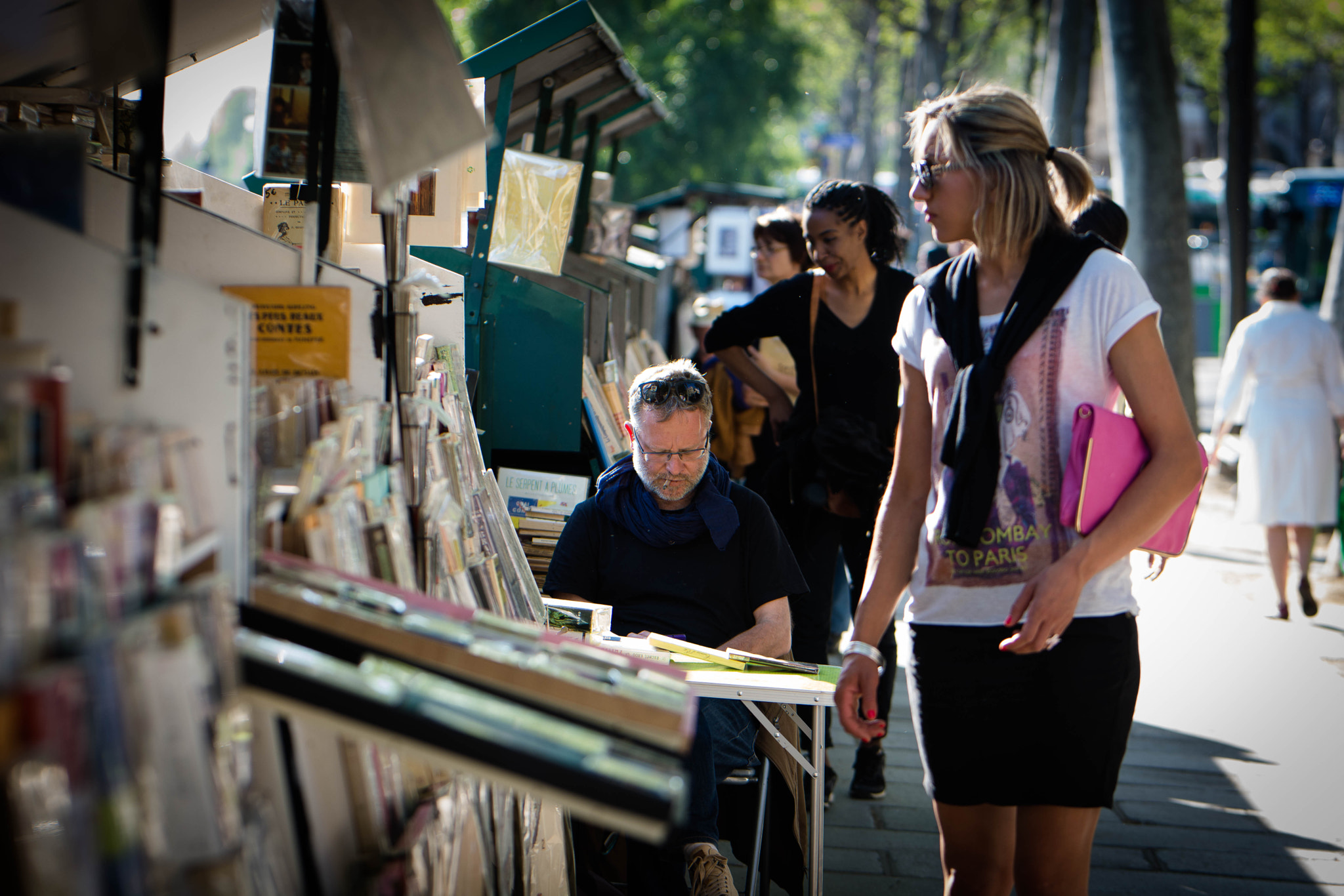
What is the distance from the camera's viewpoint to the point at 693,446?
298 centimetres

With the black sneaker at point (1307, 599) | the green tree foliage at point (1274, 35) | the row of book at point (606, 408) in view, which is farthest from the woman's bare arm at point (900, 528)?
the green tree foliage at point (1274, 35)

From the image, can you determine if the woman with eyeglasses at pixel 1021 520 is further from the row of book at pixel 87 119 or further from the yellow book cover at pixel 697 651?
the row of book at pixel 87 119

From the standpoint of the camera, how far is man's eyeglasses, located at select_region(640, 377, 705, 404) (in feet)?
9.75

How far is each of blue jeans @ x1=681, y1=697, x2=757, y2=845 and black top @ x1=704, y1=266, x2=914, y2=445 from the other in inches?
51.4

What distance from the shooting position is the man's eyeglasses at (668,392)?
297 cm

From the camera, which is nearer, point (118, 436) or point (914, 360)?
point (118, 436)

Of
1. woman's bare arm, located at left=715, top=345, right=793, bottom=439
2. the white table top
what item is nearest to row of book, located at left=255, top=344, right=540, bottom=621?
the white table top

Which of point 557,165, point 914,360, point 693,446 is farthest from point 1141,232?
point 914,360

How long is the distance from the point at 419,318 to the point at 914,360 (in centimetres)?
134

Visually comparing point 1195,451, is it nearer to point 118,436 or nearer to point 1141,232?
point 118,436

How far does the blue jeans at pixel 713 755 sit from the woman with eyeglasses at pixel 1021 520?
664 mm

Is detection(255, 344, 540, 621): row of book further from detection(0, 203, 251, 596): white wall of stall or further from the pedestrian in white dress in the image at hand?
the pedestrian in white dress

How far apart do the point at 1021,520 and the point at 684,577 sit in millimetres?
1278

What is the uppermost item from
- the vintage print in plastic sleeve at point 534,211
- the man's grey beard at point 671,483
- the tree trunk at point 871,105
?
the tree trunk at point 871,105
